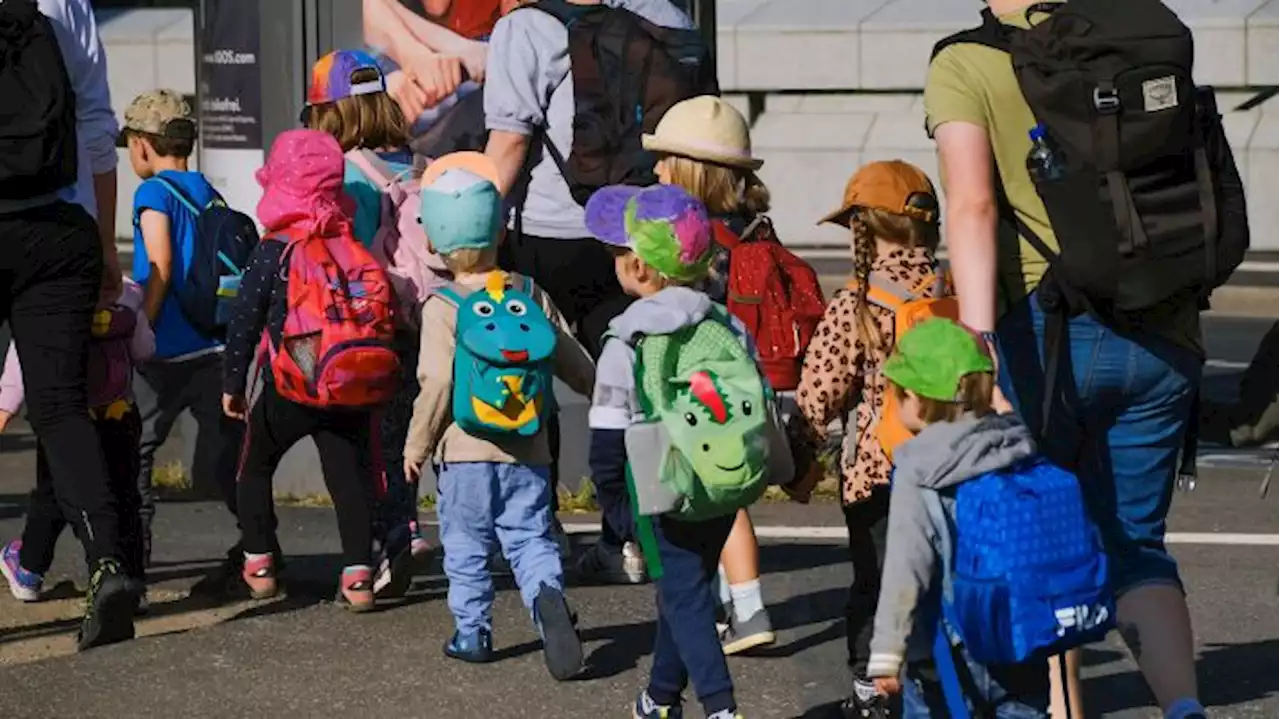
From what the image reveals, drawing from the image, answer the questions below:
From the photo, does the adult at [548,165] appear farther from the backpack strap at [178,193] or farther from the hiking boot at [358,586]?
the backpack strap at [178,193]

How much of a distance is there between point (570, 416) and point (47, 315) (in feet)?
10.3

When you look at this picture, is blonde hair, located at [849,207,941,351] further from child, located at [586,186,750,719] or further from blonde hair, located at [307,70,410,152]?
blonde hair, located at [307,70,410,152]

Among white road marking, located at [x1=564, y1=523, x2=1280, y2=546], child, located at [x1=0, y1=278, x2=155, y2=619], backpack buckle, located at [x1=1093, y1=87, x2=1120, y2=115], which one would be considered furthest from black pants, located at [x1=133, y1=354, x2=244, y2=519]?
backpack buckle, located at [x1=1093, y1=87, x2=1120, y2=115]

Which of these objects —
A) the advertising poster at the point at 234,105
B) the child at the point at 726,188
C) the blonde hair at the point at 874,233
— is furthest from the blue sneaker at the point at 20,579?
the blonde hair at the point at 874,233

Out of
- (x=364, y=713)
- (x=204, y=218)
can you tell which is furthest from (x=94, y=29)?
(x=364, y=713)

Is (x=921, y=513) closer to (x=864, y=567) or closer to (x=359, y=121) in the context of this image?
(x=864, y=567)

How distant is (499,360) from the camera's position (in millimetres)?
6914

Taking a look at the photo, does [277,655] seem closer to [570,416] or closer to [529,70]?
[529,70]

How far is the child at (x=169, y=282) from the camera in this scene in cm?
851

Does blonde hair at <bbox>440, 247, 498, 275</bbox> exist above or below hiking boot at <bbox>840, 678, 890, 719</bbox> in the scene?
above

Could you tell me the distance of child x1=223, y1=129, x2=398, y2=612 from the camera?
295 inches

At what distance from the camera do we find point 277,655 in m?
7.31

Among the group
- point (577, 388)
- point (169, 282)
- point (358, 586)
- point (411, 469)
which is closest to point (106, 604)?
point (358, 586)

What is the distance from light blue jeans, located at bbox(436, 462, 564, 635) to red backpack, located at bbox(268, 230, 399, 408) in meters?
0.45
